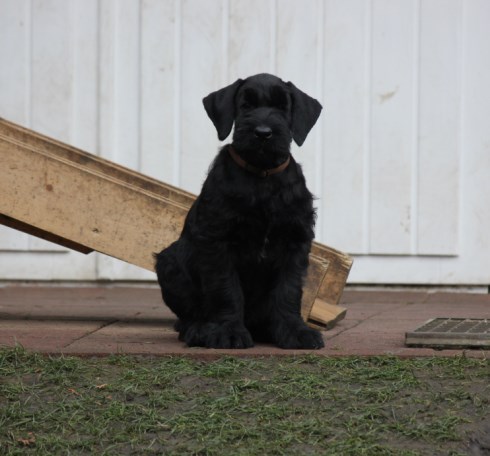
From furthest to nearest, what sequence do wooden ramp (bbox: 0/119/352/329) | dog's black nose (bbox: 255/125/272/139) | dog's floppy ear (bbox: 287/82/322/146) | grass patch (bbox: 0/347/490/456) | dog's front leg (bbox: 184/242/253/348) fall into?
wooden ramp (bbox: 0/119/352/329)
dog's floppy ear (bbox: 287/82/322/146)
dog's front leg (bbox: 184/242/253/348)
dog's black nose (bbox: 255/125/272/139)
grass patch (bbox: 0/347/490/456)

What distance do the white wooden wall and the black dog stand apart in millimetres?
2517

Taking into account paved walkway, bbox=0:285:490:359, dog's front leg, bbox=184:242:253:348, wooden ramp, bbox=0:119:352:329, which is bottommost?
paved walkway, bbox=0:285:490:359

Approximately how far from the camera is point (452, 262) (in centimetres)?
664

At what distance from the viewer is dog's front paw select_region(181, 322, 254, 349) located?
155 inches

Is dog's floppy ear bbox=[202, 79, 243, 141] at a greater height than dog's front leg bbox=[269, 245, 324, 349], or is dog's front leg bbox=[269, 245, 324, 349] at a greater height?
dog's floppy ear bbox=[202, 79, 243, 141]

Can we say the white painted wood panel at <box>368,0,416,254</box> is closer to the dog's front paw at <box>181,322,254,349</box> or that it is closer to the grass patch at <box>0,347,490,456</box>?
the dog's front paw at <box>181,322,254,349</box>

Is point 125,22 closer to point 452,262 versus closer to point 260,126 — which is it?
point 452,262

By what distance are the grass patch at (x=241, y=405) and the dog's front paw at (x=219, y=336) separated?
25 centimetres

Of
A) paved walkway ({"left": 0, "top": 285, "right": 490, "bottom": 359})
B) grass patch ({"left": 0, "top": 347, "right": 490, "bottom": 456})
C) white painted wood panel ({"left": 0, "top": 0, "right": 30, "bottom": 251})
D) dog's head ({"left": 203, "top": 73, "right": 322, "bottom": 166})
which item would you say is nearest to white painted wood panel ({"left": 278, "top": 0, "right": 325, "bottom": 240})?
paved walkway ({"left": 0, "top": 285, "right": 490, "bottom": 359})

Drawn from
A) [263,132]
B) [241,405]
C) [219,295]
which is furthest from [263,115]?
[241,405]

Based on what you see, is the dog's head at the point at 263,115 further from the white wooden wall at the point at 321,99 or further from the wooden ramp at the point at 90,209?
the white wooden wall at the point at 321,99

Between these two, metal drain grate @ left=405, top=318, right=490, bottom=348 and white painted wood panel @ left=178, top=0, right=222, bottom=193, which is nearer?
metal drain grate @ left=405, top=318, right=490, bottom=348

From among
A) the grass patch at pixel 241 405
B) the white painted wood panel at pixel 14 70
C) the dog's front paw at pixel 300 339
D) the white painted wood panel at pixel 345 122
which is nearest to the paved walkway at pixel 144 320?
the dog's front paw at pixel 300 339

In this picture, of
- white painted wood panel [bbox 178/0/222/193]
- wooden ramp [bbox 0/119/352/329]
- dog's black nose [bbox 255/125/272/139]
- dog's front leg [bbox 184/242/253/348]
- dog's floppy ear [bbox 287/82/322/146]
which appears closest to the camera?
dog's black nose [bbox 255/125/272/139]
